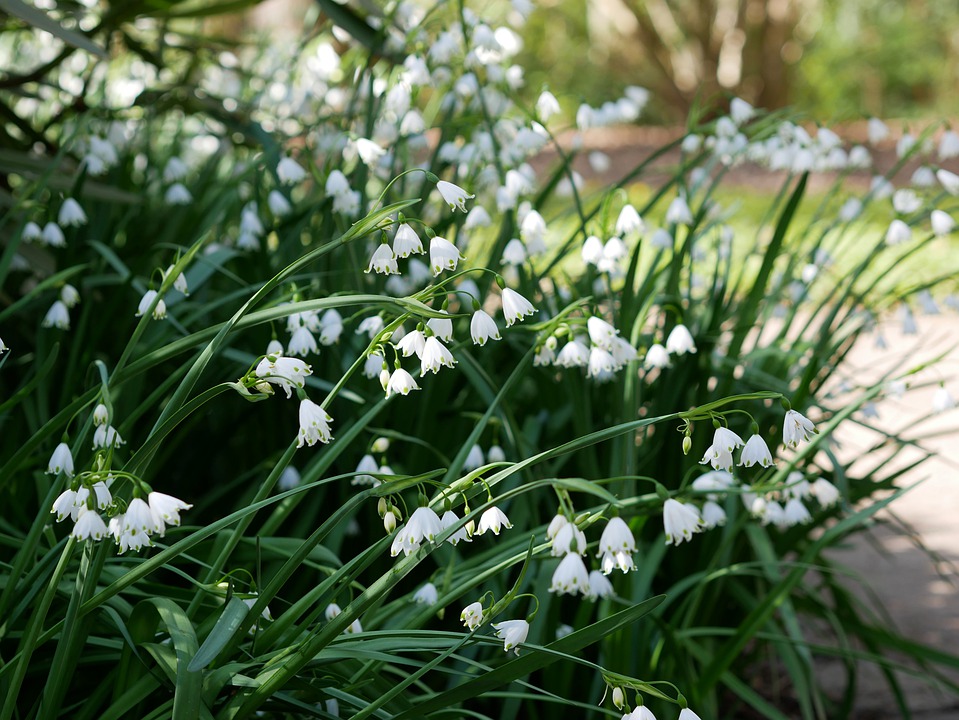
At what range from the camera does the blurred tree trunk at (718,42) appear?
12242mm

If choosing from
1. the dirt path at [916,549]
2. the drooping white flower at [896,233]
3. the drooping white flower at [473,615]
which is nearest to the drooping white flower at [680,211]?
the dirt path at [916,549]

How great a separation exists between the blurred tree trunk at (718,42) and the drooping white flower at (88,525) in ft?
39.2

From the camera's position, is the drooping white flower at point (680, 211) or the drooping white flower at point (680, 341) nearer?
the drooping white flower at point (680, 341)

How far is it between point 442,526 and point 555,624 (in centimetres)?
67

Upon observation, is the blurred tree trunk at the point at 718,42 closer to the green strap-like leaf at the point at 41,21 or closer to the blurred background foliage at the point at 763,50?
the blurred background foliage at the point at 763,50

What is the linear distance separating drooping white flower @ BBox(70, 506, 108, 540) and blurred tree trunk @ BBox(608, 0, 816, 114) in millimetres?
11947

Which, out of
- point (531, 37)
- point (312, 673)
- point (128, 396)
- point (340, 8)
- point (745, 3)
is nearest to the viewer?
point (312, 673)

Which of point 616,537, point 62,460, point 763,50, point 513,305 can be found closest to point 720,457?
point 616,537

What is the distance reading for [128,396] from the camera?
74.9 inches

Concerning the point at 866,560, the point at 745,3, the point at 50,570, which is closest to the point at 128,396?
the point at 50,570

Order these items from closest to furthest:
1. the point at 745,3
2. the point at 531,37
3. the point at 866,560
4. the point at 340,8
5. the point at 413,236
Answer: the point at 413,236 → the point at 340,8 → the point at 866,560 → the point at 745,3 → the point at 531,37

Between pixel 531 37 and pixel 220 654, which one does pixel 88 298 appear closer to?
pixel 220 654

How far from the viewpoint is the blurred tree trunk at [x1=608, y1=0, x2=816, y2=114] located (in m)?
12.2

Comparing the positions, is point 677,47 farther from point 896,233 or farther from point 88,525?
point 88,525
